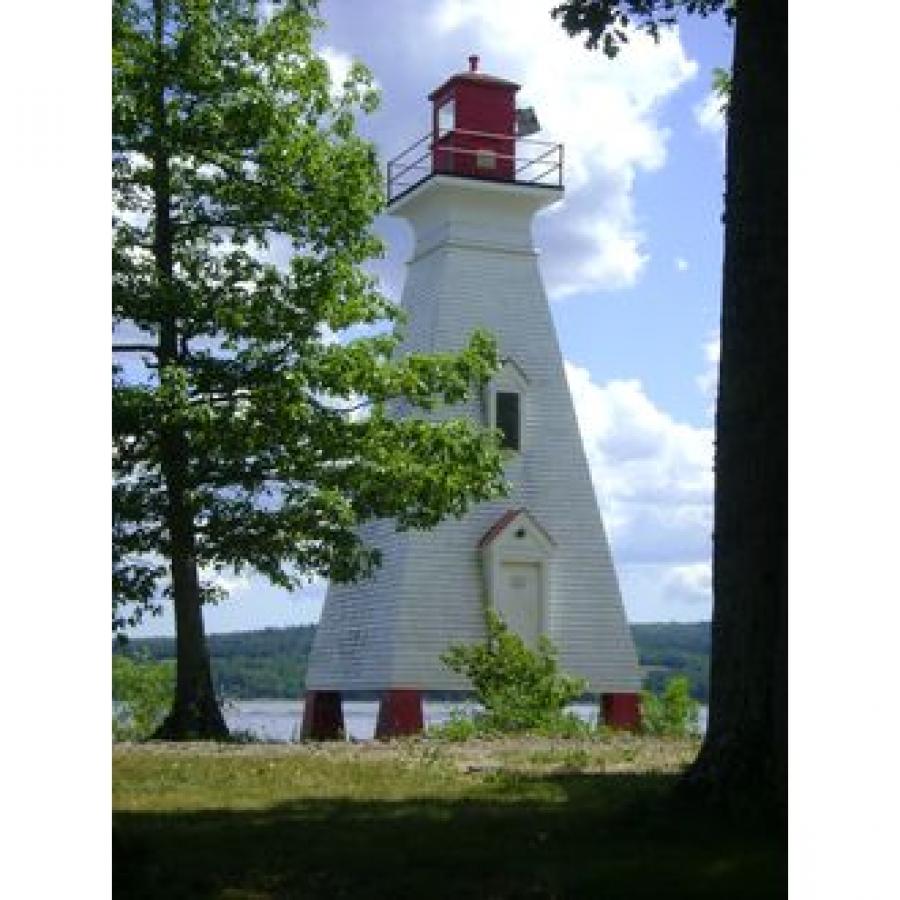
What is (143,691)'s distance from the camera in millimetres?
8367

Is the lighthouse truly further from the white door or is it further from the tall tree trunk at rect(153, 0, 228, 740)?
the tall tree trunk at rect(153, 0, 228, 740)

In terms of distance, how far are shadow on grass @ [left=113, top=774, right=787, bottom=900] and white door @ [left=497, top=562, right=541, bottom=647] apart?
2905 mm

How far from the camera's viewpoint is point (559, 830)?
495 centimetres

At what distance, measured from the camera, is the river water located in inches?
309

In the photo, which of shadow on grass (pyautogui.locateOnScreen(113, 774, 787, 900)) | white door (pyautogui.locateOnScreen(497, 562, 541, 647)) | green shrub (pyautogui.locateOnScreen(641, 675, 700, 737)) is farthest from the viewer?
green shrub (pyautogui.locateOnScreen(641, 675, 700, 737))

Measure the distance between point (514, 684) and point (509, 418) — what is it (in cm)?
191

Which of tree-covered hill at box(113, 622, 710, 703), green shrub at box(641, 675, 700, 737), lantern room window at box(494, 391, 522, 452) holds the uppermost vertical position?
lantern room window at box(494, 391, 522, 452)

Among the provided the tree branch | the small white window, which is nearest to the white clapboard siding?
the small white window

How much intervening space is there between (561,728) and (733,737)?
3559 millimetres

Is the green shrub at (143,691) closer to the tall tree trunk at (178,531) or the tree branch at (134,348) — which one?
the tall tree trunk at (178,531)

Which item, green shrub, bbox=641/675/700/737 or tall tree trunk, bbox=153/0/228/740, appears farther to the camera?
green shrub, bbox=641/675/700/737

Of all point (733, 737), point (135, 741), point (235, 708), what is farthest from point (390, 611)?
point (733, 737)

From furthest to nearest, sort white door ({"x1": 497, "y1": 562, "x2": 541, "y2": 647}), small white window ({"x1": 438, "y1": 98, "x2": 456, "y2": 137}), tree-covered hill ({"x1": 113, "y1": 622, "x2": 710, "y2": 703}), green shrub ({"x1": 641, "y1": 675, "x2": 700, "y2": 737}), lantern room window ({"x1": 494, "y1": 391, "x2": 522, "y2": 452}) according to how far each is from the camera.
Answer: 1. lantern room window ({"x1": 494, "y1": 391, "x2": 522, "y2": 452})
2. small white window ({"x1": 438, "y1": 98, "x2": 456, "y2": 137})
3. green shrub ({"x1": 641, "y1": 675, "x2": 700, "y2": 737})
4. white door ({"x1": 497, "y1": 562, "x2": 541, "y2": 647})
5. tree-covered hill ({"x1": 113, "y1": 622, "x2": 710, "y2": 703})
